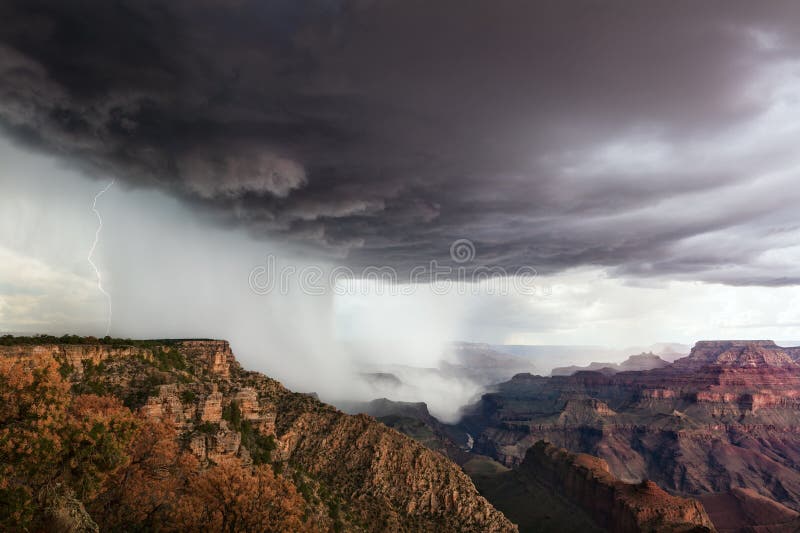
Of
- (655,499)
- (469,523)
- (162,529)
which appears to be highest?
(162,529)

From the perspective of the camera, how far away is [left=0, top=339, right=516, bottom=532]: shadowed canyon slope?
34375 mm

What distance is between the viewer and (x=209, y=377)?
99750mm

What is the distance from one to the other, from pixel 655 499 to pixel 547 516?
48.0 metres

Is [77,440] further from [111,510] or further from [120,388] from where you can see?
[120,388]

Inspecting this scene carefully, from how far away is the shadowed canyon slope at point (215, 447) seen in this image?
3438cm

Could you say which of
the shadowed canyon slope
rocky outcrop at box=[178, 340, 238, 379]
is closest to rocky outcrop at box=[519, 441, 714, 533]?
the shadowed canyon slope

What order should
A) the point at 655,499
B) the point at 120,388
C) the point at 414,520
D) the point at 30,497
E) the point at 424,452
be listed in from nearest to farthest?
the point at 30,497
the point at 120,388
the point at 414,520
the point at 424,452
the point at 655,499

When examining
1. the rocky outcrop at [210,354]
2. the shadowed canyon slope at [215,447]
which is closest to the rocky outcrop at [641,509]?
the shadowed canyon slope at [215,447]

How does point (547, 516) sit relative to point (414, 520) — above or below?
below

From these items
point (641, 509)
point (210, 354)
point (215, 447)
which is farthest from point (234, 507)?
point (641, 509)

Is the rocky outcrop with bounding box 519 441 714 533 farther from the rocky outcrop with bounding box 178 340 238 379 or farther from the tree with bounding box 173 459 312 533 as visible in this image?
the rocky outcrop with bounding box 178 340 238 379

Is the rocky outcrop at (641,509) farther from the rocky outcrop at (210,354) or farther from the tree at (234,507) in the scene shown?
the rocky outcrop at (210,354)

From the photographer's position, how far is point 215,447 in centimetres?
7212

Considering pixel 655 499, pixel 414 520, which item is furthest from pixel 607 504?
pixel 414 520
